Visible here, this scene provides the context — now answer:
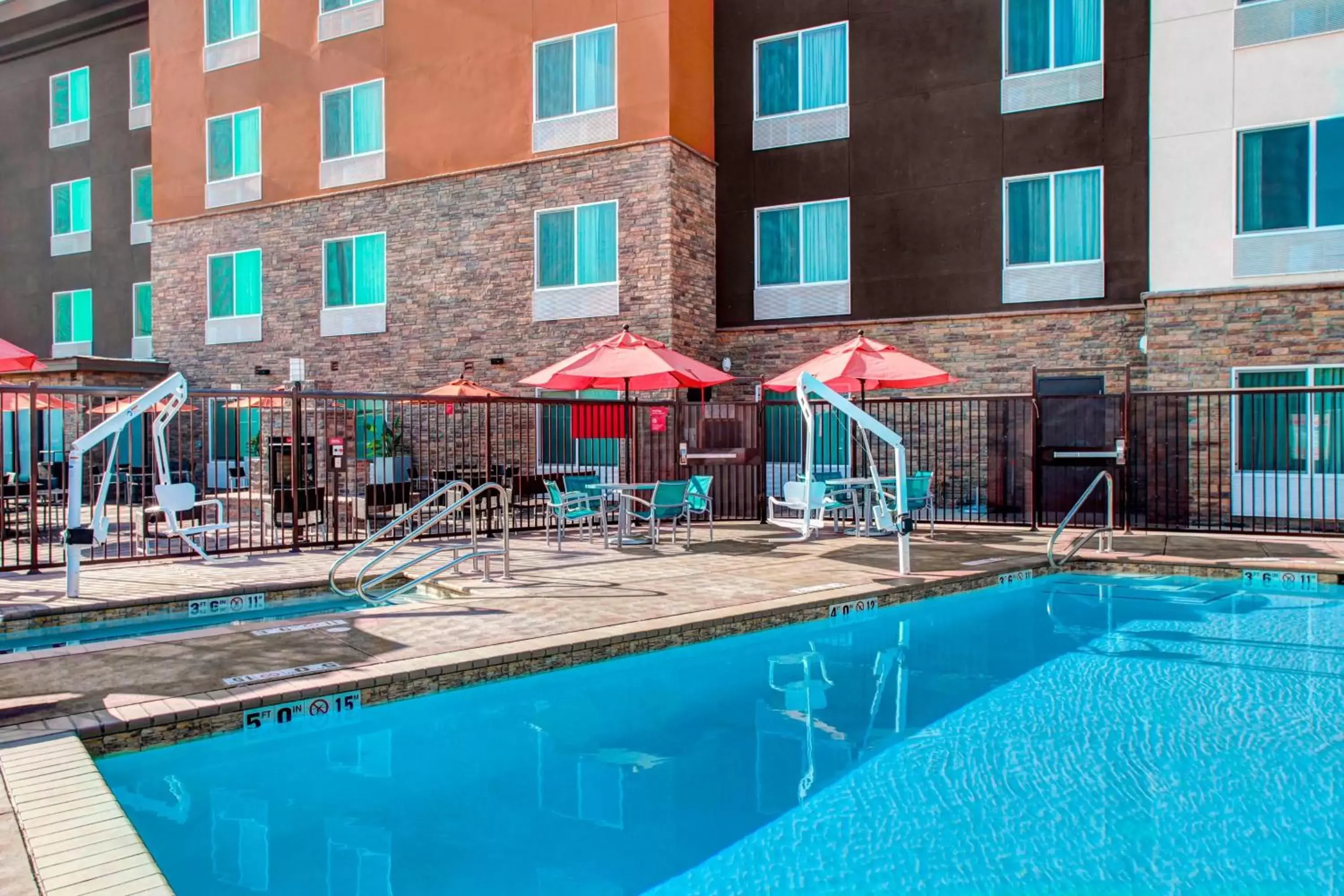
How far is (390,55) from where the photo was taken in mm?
18281

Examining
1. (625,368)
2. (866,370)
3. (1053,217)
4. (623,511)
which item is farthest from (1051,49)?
(623,511)

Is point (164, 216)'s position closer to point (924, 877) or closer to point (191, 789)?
point (191, 789)

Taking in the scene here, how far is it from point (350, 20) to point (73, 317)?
12.9 metres

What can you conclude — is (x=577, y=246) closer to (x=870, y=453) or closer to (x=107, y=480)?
(x=870, y=453)

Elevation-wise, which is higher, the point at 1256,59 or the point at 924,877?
the point at 1256,59

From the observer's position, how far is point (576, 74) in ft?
54.3

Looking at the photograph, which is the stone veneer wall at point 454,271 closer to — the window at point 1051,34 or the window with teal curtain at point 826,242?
the window with teal curtain at point 826,242

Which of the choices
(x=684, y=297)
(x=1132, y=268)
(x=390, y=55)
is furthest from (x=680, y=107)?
(x=1132, y=268)

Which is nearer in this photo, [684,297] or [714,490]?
[714,490]

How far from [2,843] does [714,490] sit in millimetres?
10996

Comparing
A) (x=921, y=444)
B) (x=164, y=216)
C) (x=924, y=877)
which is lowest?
(x=924, y=877)

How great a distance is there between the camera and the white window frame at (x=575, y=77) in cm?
1608

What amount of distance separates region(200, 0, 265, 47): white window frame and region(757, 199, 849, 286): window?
11.7m

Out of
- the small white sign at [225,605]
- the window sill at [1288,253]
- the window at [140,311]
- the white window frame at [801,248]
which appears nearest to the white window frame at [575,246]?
the white window frame at [801,248]
